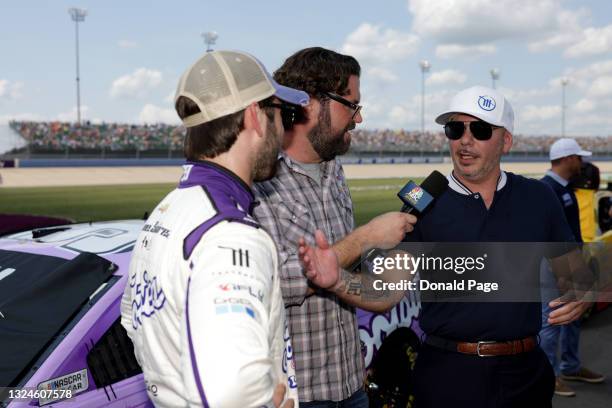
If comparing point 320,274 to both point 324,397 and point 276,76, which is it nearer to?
point 324,397

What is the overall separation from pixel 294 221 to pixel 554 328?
3605 millimetres

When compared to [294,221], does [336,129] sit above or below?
above

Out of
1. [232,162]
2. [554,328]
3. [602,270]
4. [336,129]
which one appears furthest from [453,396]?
[554,328]

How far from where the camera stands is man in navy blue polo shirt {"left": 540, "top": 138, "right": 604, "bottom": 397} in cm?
504

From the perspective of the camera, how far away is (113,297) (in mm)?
2824

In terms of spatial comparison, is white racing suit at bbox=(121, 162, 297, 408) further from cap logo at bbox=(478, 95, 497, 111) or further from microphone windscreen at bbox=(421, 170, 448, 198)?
cap logo at bbox=(478, 95, 497, 111)

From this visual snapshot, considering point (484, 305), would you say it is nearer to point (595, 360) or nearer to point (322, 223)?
point (322, 223)

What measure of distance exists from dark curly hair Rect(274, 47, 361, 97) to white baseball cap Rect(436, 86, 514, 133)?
0.56m

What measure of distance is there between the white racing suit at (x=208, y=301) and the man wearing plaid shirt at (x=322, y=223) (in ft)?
2.06

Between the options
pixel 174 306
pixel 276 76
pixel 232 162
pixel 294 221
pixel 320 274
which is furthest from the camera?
pixel 276 76

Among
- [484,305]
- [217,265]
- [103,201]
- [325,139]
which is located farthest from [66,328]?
[103,201]

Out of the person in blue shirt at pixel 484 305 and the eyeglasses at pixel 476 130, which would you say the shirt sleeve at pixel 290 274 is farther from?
the eyeglasses at pixel 476 130

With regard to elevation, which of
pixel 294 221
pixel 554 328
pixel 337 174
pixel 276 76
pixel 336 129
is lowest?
pixel 554 328

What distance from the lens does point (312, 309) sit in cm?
238
